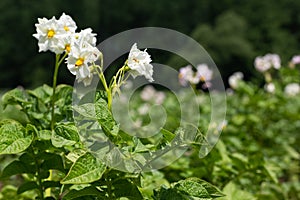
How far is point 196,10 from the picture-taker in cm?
1917

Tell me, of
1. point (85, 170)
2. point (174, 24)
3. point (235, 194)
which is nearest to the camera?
point (85, 170)

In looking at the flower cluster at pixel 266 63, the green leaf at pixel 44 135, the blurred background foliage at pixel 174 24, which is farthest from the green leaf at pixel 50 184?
the blurred background foliage at pixel 174 24

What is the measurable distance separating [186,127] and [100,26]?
17.8 metres

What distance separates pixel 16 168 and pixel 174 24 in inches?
711

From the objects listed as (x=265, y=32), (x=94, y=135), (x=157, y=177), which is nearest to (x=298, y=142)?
(x=157, y=177)

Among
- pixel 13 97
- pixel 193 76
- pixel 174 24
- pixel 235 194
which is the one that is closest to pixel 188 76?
pixel 193 76

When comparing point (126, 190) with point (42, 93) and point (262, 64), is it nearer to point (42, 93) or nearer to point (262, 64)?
point (42, 93)

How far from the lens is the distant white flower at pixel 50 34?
955 millimetres

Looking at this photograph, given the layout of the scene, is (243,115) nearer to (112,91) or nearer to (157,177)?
(157,177)

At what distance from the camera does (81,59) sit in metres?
0.84

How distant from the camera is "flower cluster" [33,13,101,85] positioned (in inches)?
33.1

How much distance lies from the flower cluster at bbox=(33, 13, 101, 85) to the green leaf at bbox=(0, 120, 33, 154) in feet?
0.40

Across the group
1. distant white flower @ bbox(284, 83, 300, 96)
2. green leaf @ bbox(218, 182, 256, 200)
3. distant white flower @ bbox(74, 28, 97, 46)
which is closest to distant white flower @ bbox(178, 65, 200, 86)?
distant white flower @ bbox(284, 83, 300, 96)

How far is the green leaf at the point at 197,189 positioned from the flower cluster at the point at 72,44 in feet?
0.72
